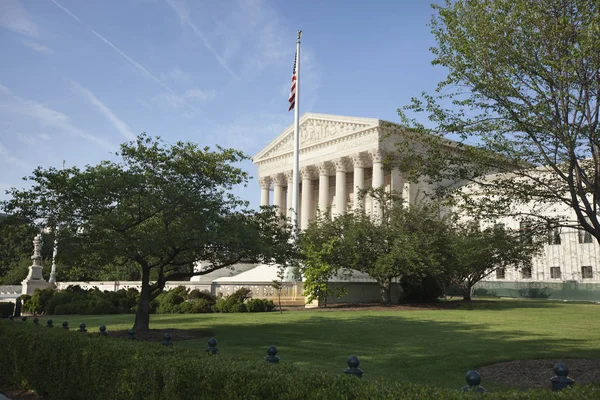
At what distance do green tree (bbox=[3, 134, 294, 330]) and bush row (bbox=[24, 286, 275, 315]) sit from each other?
10.8 m

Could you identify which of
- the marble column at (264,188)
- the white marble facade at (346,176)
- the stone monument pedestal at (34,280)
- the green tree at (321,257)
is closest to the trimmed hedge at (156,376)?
the green tree at (321,257)

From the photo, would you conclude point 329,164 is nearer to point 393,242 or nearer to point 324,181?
point 324,181

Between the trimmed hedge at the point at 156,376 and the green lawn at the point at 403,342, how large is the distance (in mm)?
2657

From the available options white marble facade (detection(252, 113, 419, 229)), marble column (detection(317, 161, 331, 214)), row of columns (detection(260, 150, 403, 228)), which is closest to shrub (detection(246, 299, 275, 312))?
row of columns (detection(260, 150, 403, 228))

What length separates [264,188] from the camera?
77562 mm

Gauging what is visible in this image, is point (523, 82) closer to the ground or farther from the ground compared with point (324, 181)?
closer to the ground

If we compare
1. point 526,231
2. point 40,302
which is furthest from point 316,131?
point 526,231

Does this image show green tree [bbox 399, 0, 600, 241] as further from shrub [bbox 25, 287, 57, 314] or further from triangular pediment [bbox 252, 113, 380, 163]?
triangular pediment [bbox 252, 113, 380, 163]

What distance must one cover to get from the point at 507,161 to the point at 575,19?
11.8 feet

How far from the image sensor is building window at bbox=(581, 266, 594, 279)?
53094mm

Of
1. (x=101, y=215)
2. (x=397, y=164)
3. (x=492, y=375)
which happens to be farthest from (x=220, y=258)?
(x=492, y=375)

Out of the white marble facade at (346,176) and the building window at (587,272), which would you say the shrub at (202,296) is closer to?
the white marble facade at (346,176)

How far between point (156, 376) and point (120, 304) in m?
23.9

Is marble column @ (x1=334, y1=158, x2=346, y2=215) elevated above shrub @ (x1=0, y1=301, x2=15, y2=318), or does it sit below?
above
